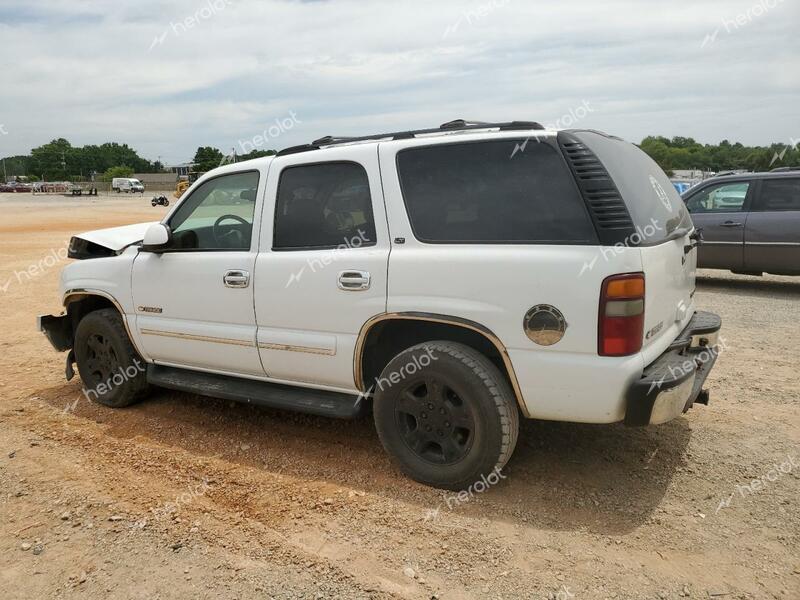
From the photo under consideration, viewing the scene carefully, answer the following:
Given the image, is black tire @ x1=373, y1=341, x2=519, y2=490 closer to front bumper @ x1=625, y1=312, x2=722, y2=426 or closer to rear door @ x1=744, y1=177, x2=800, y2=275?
front bumper @ x1=625, y1=312, x2=722, y2=426

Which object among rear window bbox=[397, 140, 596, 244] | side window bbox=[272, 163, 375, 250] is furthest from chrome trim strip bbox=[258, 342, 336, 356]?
rear window bbox=[397, 140, 596, 244]

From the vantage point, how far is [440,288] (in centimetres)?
333

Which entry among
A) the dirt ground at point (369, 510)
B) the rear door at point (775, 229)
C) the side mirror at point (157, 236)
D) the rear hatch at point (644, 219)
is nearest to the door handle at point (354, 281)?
the dirt ground at point (369, 510)

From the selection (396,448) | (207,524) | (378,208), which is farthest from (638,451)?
(207,524)

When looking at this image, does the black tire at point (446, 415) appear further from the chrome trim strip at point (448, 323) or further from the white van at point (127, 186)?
the white van at point (127, 186)

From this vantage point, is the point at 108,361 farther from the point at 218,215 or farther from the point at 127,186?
the point at 127,186

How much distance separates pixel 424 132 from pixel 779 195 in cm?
764

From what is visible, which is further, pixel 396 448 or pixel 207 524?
pixel 396 448

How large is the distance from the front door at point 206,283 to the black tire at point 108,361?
0.27m

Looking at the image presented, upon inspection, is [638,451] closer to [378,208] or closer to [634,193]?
[634,193]

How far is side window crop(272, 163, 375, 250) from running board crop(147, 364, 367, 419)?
35.8 inches

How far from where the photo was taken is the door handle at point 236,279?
3.98 metres

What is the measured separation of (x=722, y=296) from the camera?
8945mm

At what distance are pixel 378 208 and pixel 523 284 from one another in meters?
0.99
